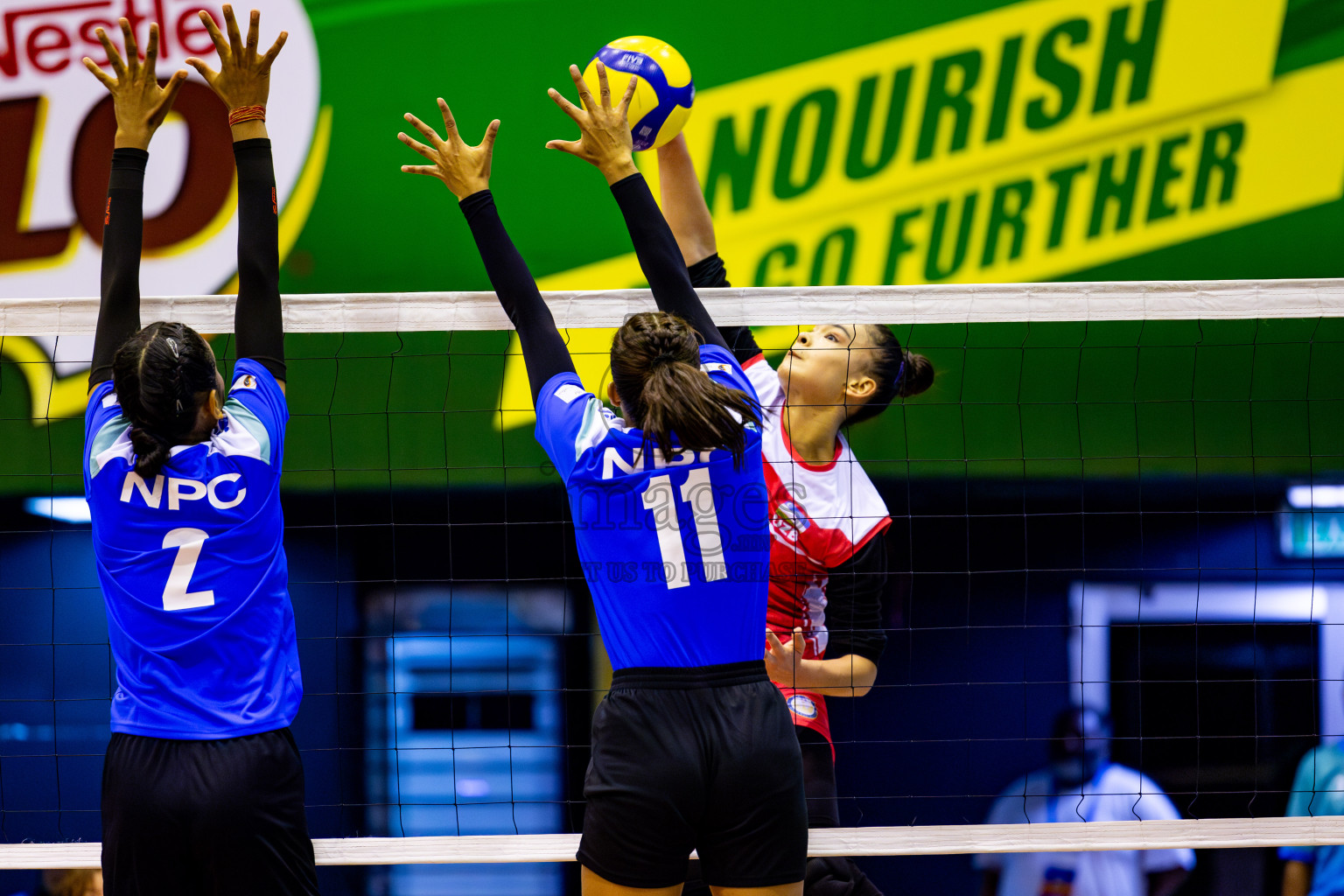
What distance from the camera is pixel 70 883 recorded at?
15.0 ft

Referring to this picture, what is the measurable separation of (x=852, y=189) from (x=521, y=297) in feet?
7.84

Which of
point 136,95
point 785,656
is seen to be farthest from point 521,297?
point 785,656

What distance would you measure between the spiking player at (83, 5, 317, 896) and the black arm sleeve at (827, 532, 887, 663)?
5.87ft

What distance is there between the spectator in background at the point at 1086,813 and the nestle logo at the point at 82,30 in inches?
190

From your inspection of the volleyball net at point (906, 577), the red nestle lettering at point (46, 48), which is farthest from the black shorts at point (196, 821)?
the red nestle lettering at point (46, 48)

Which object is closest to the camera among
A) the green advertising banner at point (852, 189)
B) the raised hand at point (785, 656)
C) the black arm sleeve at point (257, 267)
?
the black arm sleeve at point (257, 267)

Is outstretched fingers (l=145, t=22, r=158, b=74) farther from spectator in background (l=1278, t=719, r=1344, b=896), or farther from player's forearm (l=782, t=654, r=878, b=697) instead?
spectator in background (l=1278, t=719, r=1344, b=896)

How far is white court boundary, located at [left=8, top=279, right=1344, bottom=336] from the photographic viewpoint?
10.1ft

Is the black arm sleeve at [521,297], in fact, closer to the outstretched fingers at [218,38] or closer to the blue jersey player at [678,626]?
the blue jersey player at [678,626]

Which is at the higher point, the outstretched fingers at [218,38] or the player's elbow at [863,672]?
the outstretched fingers at [218,38]

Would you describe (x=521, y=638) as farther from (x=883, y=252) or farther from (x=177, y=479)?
(x=177, y=479)

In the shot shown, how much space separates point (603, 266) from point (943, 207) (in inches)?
58.2

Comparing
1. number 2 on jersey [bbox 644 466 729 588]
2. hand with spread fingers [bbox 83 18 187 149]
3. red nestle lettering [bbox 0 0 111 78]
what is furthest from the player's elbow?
red nestle lettering [bbox 0 0 111 78]

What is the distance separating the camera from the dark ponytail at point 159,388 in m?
2.18
